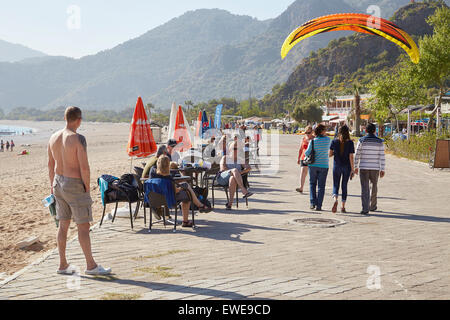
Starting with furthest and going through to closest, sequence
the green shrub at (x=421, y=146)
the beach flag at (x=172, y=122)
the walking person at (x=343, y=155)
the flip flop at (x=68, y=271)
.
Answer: the green shrub at (x=421, y=146)
the beach flag at (x=172, y=122)
the walking person at (x=343, y=155)
the flip flop at (x=68, y=271)

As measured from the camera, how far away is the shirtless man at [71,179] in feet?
16.8

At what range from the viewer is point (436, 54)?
84.6 ft

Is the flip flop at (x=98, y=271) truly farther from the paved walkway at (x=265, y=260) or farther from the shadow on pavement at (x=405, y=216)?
the shadow on pavement at (x=405, y=216)

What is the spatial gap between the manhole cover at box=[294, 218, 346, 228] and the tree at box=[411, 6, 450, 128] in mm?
19219

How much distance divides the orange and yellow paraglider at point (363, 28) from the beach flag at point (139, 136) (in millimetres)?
4690

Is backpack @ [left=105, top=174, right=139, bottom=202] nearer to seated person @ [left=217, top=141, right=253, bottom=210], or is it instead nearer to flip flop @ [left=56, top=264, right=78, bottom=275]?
seated person @ [left=217, top=141, right=253, bottom=210]

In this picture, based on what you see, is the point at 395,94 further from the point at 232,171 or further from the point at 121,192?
the point at 121,192

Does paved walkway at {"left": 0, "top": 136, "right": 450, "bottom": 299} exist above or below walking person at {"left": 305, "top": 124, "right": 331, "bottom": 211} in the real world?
below

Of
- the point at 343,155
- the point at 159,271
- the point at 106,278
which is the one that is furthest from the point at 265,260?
the point at 343,155

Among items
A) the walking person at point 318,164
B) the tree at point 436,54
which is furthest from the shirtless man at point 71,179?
the tree at point 436,54

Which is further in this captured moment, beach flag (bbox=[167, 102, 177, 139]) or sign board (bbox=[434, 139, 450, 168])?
sign board (bbox=[434, 139, 450, 168])

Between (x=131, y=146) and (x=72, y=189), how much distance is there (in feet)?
16.1

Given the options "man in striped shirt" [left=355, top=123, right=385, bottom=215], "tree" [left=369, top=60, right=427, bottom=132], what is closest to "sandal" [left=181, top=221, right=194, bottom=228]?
"man in striped shirt" [left=355, top=123, right=385, bottom=215]

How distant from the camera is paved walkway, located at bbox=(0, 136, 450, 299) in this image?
4.71 m
